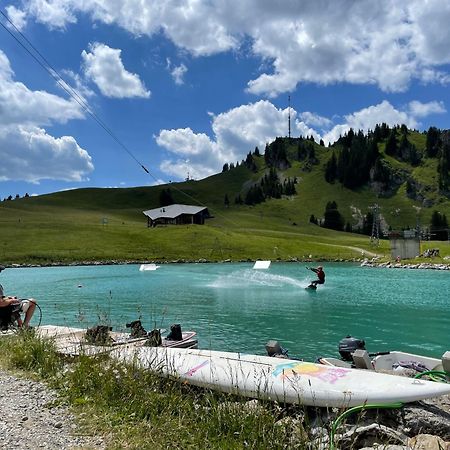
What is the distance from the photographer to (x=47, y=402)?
8.84 metres

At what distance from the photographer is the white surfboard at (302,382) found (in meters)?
9.20

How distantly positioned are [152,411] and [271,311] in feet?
93.0

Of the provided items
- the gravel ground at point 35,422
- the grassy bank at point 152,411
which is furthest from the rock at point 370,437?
the gravel ground at point 35,422

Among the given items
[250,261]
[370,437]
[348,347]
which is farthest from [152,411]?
[250,261]

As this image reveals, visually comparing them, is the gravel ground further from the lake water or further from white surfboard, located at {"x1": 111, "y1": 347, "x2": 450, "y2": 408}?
the lake water

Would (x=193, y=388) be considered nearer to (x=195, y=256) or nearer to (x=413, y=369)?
(x=413, y=369)

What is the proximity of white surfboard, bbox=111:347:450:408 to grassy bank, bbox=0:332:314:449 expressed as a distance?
0.99 feet

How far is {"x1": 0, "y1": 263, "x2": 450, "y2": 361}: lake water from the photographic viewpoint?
973 inches

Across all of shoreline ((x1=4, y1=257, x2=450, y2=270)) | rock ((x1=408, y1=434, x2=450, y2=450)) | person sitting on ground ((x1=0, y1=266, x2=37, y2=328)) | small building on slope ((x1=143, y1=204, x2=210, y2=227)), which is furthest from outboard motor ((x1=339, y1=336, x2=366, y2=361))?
small building on slope ((x1=143, y1=204, x2=210, y2=227))

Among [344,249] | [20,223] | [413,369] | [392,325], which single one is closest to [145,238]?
[20,223]

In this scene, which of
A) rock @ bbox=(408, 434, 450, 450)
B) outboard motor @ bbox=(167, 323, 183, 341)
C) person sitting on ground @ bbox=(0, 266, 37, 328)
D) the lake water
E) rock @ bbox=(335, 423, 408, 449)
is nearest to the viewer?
rock @ bbox=(408, 434, 450, 450)

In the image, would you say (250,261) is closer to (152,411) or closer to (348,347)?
(348,347)

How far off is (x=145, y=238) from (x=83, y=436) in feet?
421

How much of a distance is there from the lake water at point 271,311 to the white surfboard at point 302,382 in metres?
1.99
